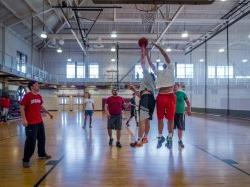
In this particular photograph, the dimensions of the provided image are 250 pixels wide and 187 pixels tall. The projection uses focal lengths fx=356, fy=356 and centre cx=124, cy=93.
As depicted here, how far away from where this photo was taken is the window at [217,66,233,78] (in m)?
27.2

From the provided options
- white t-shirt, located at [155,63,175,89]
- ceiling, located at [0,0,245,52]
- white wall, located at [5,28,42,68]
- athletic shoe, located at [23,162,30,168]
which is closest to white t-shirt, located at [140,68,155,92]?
white t-shirt, located at [155,63,175,89]

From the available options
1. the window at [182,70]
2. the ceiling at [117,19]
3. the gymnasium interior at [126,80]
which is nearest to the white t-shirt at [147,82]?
the gymnasium interior at [126,80]

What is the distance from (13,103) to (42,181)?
2519 centimetres

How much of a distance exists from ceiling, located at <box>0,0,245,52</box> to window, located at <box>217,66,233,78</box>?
390cm

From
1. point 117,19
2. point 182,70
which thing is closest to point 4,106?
point 117,19

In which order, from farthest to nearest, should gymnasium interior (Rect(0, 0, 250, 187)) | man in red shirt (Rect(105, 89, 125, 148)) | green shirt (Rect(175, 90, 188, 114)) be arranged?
1. man in red shirt (Rect(105, 89, 125, 148))
2. green shirt (Rect(175, 90, 188, 114))
3. gymnasium interior (Rect(0, 0, 250, 187))

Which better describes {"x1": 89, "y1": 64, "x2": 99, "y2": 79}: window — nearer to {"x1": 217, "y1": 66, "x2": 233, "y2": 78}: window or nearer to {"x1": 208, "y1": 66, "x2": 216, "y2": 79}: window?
{"x1": 208, "y1": 66, "x2": 216, "y2": 79}: window

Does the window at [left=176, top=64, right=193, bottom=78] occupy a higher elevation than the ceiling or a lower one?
lower

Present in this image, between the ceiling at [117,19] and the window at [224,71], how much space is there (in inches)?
153

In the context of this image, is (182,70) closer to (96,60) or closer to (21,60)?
(96,60)

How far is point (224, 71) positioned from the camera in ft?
92.7

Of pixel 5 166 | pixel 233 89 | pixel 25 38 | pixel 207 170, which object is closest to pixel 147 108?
pixel 207 170

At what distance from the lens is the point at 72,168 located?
23.4 ft

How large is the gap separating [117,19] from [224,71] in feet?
30.8
